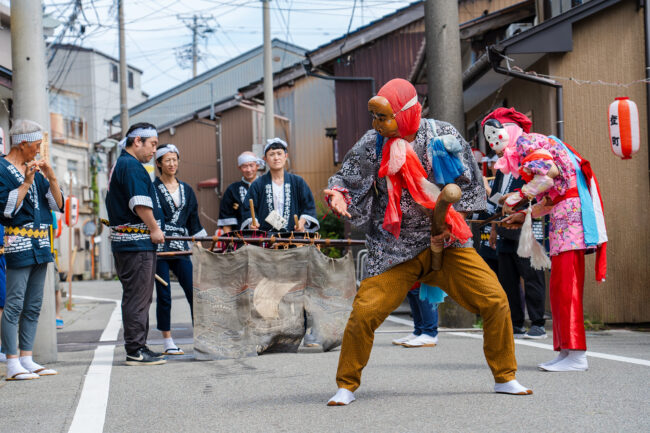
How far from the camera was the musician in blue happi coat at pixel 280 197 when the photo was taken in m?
7.89

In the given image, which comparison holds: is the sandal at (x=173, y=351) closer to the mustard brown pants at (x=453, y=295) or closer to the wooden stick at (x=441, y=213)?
the mustard brown pants at (x=453, y=295)

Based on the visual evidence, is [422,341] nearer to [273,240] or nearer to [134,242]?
[273,240]

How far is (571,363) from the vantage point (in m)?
5.55

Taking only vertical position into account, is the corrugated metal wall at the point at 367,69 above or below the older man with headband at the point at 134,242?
above

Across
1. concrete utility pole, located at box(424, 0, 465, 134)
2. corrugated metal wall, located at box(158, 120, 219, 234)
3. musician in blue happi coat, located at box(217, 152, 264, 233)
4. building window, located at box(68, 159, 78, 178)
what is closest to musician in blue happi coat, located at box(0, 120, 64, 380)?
musician in blue happi coat, located at box(217, 152, 264, 233)

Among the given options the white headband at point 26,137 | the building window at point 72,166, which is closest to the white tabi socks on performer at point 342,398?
the white headband at point 26,137

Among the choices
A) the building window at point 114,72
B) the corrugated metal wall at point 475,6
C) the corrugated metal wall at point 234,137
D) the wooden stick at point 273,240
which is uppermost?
the building window at point 114,72

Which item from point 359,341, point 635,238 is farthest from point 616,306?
point 359,341

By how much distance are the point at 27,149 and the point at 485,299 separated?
3.82 m

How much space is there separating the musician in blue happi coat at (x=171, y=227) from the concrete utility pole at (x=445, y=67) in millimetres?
3243

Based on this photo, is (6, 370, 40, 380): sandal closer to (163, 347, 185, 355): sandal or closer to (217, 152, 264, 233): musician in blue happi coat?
(163, 347, 185, 355): sandal

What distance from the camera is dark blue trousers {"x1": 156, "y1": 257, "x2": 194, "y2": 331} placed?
24.6ft

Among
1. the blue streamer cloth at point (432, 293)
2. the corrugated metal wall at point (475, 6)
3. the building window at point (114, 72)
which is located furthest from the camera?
the building window at point (114, 72)

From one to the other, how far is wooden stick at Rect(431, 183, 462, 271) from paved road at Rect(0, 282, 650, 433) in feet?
2.71
